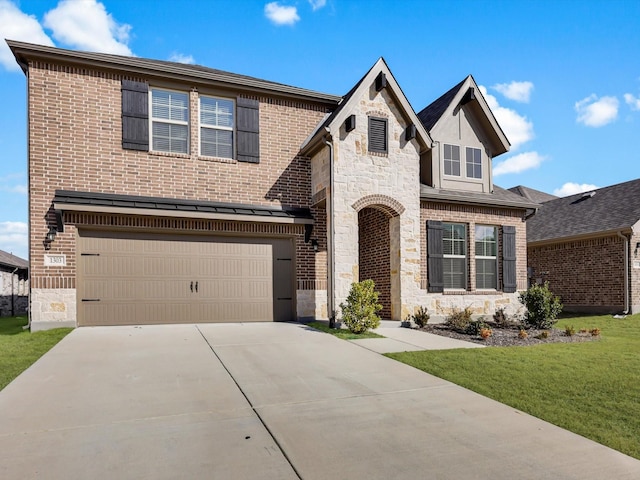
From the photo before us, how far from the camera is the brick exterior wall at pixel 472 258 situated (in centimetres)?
1269

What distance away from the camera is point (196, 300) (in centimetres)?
1092

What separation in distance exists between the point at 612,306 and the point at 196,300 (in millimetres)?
15002

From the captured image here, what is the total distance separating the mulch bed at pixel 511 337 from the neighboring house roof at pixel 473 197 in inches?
153

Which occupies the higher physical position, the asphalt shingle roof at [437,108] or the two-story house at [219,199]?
the asphalt shingle roof at [437,108]

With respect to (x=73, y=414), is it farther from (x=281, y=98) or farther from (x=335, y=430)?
(x=281, y=98)

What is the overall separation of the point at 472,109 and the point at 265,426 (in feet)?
42.8

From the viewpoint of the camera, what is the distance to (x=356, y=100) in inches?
445

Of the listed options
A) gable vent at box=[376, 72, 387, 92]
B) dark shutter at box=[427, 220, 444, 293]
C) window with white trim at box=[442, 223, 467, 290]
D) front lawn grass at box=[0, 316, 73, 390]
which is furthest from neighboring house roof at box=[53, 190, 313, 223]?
window with white trim at box=[442, 223, 467, 290]

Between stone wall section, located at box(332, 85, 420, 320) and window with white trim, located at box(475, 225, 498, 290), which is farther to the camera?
window with white trim, located at box(475, 225, 498, 290)

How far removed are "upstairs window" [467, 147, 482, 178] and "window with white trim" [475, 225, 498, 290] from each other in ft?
5.88

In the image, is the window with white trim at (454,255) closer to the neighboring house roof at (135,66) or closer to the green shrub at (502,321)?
the green shrub at (502,321)

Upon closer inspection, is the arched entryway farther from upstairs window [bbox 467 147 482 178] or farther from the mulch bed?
upstairs window [bbox 467 147 482 178]

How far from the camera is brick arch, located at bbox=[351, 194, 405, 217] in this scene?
37.0ft

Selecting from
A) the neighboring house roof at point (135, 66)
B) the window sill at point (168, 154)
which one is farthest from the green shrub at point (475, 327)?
the window sill at point (168, 154)
